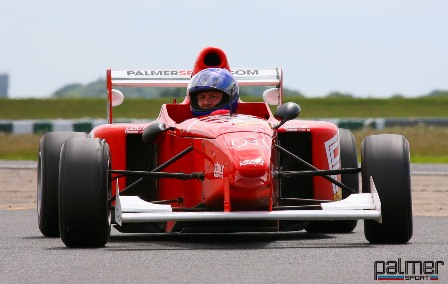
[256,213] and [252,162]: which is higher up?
[252,162]

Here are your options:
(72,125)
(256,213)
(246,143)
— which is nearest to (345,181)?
(246,143)

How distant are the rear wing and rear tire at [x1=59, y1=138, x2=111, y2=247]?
4229mm

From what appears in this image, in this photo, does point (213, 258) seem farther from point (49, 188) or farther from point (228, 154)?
point (49, 188)

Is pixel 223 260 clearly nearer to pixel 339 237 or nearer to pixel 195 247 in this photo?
pixel 195 247

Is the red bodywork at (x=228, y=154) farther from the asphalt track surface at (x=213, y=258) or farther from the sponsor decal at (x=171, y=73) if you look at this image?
the sponsor decal at (x=171, y=73)

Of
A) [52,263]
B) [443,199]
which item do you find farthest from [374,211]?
[443,199]

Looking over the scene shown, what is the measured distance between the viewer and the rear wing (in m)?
14.7

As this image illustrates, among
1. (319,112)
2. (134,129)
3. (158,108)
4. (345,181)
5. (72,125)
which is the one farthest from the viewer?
(319,112)

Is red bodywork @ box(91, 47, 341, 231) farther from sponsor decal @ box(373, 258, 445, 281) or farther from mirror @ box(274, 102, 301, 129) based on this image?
sponsor decal @ box(373, 258, 445, 281)

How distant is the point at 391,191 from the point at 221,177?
1.38 metres

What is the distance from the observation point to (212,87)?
12.1 metres

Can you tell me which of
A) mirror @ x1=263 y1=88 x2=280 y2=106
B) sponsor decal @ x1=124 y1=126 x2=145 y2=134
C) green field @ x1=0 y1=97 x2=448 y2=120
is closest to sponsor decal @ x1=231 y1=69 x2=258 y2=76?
mirror @ x1=263 y1=88 x2=280 y2=106

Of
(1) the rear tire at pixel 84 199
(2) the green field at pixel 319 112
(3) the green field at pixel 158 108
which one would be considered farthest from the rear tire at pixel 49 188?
(3) the green field at pixel 158 108

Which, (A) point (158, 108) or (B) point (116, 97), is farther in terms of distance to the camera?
(A) point (158, 108)
